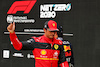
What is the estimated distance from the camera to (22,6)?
588 centimetres

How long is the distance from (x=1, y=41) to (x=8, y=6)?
3.21 ft

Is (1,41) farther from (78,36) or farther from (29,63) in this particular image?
(78,36)

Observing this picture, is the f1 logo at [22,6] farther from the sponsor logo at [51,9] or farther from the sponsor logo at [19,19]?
the sponsor logo at [51,9]

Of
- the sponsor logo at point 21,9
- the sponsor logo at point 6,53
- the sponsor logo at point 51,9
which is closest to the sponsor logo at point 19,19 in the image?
the sponsor logo at point 21,9

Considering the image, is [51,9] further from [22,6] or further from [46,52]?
[46,52]

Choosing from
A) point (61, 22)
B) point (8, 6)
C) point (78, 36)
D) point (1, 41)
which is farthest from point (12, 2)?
point (78, 36)

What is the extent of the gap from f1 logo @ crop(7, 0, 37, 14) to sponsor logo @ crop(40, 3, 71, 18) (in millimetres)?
325

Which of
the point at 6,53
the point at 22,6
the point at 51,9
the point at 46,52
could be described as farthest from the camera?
the point at 6,53

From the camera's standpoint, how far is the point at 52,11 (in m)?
5.52

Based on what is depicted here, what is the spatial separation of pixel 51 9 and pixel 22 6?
0.85 metres

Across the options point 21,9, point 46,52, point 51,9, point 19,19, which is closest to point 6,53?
point 19,19

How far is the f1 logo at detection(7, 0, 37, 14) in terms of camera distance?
5766 mm

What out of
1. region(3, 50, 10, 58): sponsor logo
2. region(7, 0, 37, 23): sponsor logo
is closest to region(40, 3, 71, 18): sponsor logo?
region(7, 0, 37, 23): sponsor logo

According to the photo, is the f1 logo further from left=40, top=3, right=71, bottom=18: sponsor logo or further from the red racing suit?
the red racing suit
